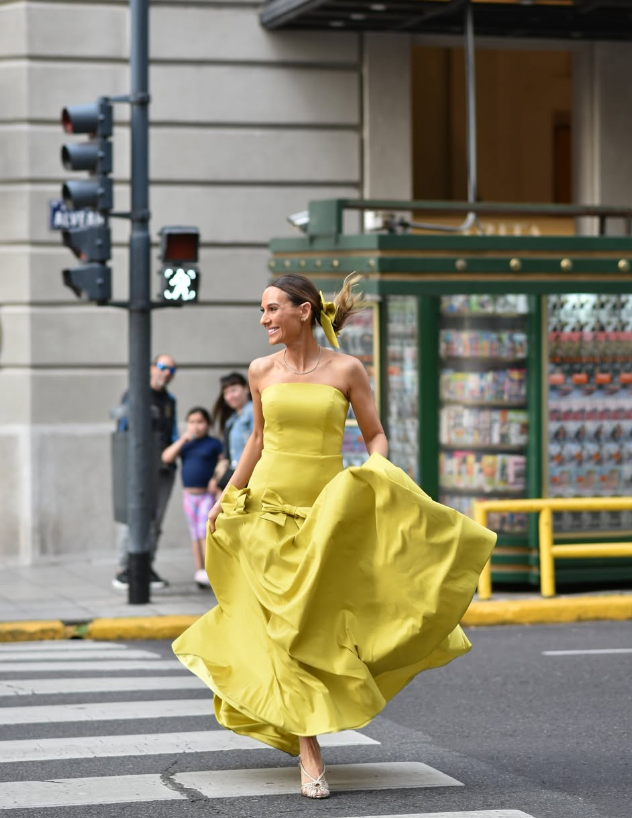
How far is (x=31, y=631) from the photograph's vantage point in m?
10.5

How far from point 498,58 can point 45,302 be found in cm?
566

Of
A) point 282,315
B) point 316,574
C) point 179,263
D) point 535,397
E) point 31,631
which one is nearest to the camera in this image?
point 316,574

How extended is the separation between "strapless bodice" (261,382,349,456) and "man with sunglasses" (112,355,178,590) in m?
6.35

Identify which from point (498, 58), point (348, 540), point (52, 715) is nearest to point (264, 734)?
point (348, 540)

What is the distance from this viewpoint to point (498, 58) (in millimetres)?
16844

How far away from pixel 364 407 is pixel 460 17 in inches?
397

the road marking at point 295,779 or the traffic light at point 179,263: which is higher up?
the traffic light at point 179,263

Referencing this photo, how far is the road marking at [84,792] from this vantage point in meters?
5.66

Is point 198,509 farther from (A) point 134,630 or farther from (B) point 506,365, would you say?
(B) point 506,365

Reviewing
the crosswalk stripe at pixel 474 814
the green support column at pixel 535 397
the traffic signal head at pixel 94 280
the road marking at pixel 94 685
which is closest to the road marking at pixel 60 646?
the road marking at pixel 94 685

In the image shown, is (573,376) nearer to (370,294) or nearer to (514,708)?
(370,294)

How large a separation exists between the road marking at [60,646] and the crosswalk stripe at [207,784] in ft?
13.2

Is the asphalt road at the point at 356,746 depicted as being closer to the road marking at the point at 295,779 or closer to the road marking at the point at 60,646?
the road marking at the point at 295,779

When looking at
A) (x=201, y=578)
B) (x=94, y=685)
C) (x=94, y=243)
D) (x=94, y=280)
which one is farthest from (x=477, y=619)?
(x=94, y=243)
